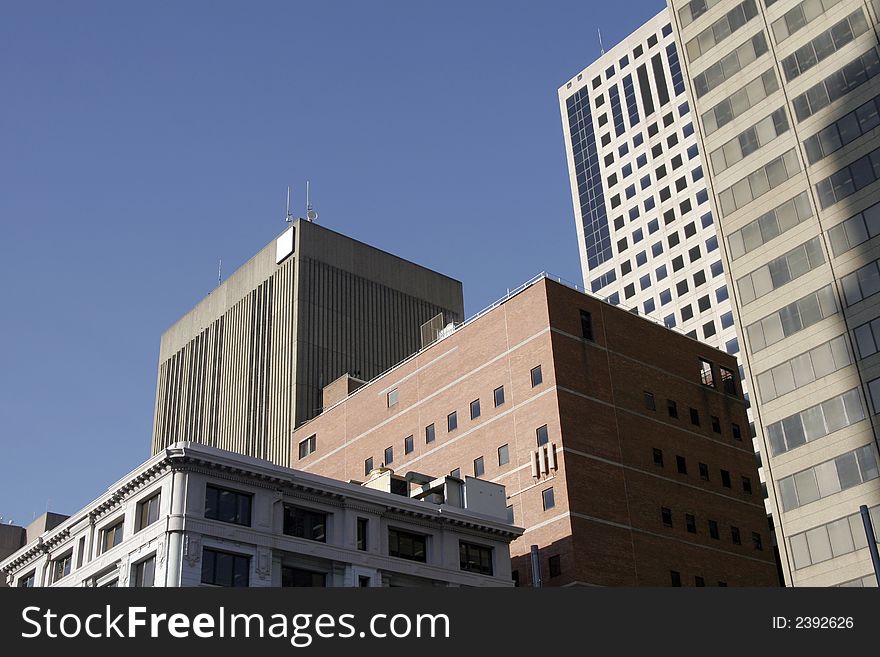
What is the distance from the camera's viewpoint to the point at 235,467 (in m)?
70.4

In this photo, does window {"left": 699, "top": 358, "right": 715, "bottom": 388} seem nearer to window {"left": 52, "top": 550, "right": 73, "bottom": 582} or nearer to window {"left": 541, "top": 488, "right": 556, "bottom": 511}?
window {"left": 541, "top": 488, "right": 556, "bottom": 511}

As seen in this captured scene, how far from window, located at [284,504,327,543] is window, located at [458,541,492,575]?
10.6 m

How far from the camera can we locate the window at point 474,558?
78500 millimetres

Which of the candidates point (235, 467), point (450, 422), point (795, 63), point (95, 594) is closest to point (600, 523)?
point (450, 422)

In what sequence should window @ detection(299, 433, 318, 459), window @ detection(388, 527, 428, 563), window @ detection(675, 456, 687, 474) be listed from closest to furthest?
window @ detection(388, 527, 428, 563)
window @ detection(675, 456, 687, 474)
window @ detection(299, 433, 318, 459)

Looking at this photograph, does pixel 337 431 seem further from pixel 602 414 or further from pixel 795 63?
pixel 795 63

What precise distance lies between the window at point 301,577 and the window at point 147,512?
8371mm

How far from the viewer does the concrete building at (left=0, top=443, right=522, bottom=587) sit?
67750 millimetres

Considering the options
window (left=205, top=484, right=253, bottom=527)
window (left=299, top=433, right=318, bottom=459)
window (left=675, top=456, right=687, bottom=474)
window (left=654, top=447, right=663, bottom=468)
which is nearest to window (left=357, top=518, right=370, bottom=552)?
window (left=205, top=484, right=253, bottom=527)

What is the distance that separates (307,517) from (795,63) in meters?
47.6

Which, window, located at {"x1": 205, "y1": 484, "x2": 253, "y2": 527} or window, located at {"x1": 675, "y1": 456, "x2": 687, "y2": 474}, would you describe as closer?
window, located at {"x1": 205, "y1": 484, "x2": 253, "y2": 527}

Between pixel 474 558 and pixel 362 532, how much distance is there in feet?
29.0

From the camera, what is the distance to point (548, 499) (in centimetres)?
8531

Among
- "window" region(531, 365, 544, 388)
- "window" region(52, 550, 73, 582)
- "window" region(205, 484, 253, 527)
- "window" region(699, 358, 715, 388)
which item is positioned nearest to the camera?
"window" region(205, 484, 253, 527)
